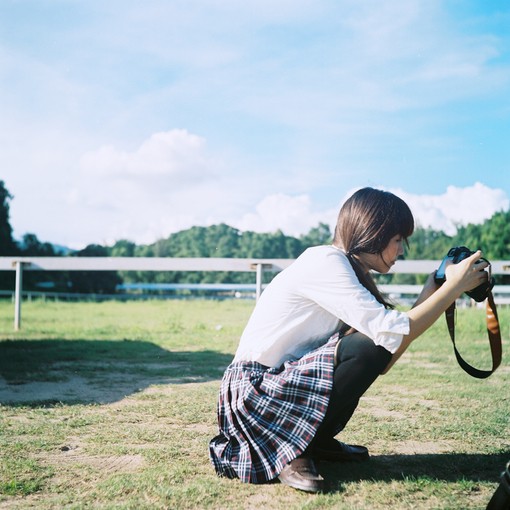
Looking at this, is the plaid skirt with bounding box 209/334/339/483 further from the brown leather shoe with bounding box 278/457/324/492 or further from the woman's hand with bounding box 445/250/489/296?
the woman's hand with bounding box 445/250/489/296

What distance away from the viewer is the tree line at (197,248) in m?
17.8

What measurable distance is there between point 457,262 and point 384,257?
29 cm

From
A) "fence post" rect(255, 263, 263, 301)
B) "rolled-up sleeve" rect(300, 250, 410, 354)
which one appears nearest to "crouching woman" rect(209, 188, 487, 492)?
"rolled-up sleeve" rect(300, 250, 410, 354)

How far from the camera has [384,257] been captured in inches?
97.4

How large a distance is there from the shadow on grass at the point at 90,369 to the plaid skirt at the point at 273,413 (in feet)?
5.73

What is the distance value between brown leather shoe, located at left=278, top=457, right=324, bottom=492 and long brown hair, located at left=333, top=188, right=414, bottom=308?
0.72 m

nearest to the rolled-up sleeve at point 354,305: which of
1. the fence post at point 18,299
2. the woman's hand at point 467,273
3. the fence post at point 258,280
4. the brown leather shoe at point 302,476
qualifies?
the woman's hand at point 467,273

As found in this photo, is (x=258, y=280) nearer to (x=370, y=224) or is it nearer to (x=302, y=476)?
(x=370, y=224)

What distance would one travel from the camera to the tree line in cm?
1783

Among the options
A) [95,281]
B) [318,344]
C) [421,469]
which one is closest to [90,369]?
[318,344]

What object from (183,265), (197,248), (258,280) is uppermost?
(197,248)

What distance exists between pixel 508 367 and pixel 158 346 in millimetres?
3678

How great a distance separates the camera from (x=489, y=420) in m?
3.34

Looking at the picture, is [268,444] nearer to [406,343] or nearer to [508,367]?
[406,343]
